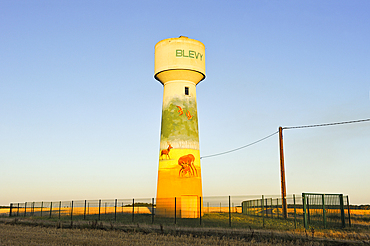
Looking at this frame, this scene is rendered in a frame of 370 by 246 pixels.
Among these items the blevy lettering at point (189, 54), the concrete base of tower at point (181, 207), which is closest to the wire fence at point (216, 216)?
the concrete base of tower at point (181, 207)

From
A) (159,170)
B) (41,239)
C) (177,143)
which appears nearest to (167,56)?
(177,143)

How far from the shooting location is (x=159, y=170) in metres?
40.8

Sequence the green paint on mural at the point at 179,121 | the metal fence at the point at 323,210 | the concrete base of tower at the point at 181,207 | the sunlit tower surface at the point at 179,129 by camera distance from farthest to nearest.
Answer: the green paint on mural at the point at 179,121 < the sunlit tower surface at the point at 179,129 < the concrete base of tower at the point at 181,207 < the metal fence at the point at 323,210

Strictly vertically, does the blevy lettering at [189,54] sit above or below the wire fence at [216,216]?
above

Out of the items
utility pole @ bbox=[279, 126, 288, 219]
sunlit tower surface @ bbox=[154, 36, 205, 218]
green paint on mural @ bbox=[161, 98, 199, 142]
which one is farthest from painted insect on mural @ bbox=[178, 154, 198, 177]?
utility pole @ bbox=[279, 126, 288, 219]

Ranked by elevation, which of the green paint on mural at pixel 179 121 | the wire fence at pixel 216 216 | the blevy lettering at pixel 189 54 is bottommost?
the wire fence at pixel 216 216

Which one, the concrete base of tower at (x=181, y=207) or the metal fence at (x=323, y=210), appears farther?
the concrete base of tower at (x=181, y=207)

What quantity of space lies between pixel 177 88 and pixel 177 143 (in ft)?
18.1

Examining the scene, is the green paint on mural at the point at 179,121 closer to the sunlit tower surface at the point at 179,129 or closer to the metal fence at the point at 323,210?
the sunlit tower surface at the point at 179,129

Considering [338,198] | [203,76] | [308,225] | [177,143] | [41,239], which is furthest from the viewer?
[203,76]

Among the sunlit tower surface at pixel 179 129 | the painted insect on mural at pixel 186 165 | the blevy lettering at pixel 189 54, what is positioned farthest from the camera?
the blevy lettering at pixel 189 54

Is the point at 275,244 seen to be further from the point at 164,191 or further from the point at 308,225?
the point at 164,191

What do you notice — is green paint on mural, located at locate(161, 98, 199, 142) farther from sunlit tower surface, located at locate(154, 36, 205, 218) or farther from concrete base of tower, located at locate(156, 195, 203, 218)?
concrete base of tower, located at locate(156, 195, 203, 218)

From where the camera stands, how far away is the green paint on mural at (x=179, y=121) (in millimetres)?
39844
